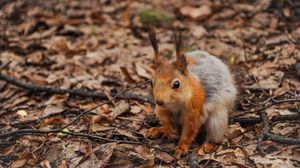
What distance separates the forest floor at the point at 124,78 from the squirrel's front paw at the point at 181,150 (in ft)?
0.20

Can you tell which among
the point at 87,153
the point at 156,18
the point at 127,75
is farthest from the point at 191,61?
the point at 156,18

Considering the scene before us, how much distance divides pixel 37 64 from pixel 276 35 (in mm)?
3603

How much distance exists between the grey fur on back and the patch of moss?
2994 millimetres

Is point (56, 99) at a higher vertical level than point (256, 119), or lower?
lower

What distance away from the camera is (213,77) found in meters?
5.13

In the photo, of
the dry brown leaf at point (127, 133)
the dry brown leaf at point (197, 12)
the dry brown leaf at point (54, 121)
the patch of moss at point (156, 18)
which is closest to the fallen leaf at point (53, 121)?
the dry brown leaf at point (54, 121)

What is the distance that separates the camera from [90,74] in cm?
692

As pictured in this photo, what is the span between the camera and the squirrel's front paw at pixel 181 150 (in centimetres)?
488

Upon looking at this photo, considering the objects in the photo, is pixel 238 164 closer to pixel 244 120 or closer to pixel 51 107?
pixel 244 120

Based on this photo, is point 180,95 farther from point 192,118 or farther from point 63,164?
point 63,164

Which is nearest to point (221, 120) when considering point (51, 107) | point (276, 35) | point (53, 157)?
point (53, 157)

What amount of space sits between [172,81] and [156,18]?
379 cm

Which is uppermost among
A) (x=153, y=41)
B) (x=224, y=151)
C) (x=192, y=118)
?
(x=153, y=41)

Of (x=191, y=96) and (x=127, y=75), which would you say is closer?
(x=191, y=96)
